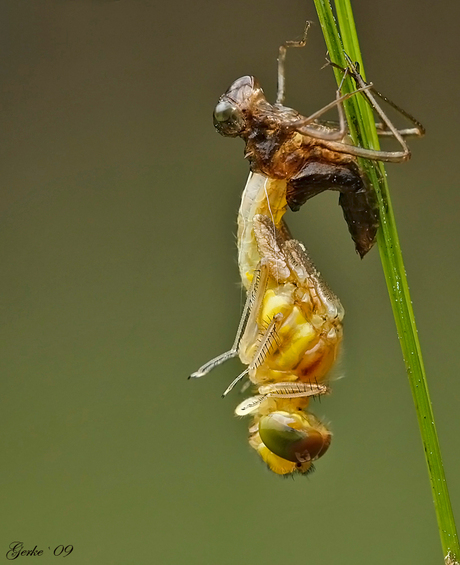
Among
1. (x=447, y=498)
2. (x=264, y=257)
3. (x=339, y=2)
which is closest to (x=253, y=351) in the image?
(x=264, y=257)

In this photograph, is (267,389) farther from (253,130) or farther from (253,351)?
(253,130)

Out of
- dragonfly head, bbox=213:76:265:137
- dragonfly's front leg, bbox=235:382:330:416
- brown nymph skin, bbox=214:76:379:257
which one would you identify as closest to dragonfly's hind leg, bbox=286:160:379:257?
brown nymph skin, bbox=214:76:379:257

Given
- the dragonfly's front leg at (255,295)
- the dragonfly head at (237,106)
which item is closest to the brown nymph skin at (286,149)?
the dragonfly head at (237,106)

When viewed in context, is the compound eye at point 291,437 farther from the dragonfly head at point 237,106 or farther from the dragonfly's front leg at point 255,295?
the dragonfly head at point 237,106

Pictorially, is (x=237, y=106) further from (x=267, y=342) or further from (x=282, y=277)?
(x=267, y=342)

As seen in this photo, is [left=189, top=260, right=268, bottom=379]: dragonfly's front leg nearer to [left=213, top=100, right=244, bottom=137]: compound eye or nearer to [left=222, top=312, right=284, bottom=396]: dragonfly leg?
[left=222, top=312, right=284, bottom=396]: dragonfly leg

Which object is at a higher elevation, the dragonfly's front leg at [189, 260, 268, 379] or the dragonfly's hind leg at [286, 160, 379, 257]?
the dragonfly's hind leg at [286, 160, 379, 257]

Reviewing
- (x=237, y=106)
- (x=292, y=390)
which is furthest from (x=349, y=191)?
(x=292, y=390)
